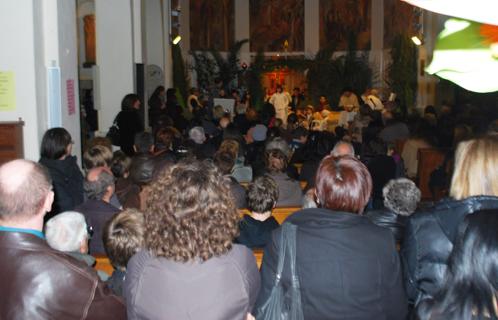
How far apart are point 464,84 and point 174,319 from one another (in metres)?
1.46

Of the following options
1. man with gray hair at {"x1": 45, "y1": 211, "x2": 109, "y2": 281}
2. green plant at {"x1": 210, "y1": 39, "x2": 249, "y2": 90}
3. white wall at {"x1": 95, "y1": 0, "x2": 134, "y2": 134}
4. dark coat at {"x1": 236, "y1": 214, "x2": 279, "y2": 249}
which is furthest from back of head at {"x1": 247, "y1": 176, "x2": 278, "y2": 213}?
green plant at {"x1": 210, "y1": 39, "x2": 249, "y2": 90}

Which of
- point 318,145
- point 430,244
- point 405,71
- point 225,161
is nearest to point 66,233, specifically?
point 430,244

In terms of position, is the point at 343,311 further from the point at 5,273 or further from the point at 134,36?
the point at 134,36

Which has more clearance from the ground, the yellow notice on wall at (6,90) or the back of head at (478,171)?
the yellow notice on wall at (6,90)

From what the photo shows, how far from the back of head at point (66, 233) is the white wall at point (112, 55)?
332 inches

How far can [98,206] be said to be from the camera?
480 centimetres

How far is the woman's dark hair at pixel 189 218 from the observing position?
2.57 metres

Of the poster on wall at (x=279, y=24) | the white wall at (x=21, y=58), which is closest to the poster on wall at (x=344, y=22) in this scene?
the poster on wall at (x=279, y=24)

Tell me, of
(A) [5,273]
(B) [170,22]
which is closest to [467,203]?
(A) [5,273]

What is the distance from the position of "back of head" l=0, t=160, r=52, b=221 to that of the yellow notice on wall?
176 inches

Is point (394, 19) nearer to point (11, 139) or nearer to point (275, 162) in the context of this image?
point (275, 162)

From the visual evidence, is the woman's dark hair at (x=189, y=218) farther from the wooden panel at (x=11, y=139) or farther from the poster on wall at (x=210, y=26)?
the poster on wall at (x=210, y=26)

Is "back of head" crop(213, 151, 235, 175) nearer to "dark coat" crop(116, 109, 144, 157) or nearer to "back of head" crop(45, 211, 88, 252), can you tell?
"back of head" crop(45, 211, 88, 252)

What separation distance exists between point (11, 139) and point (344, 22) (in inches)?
823
